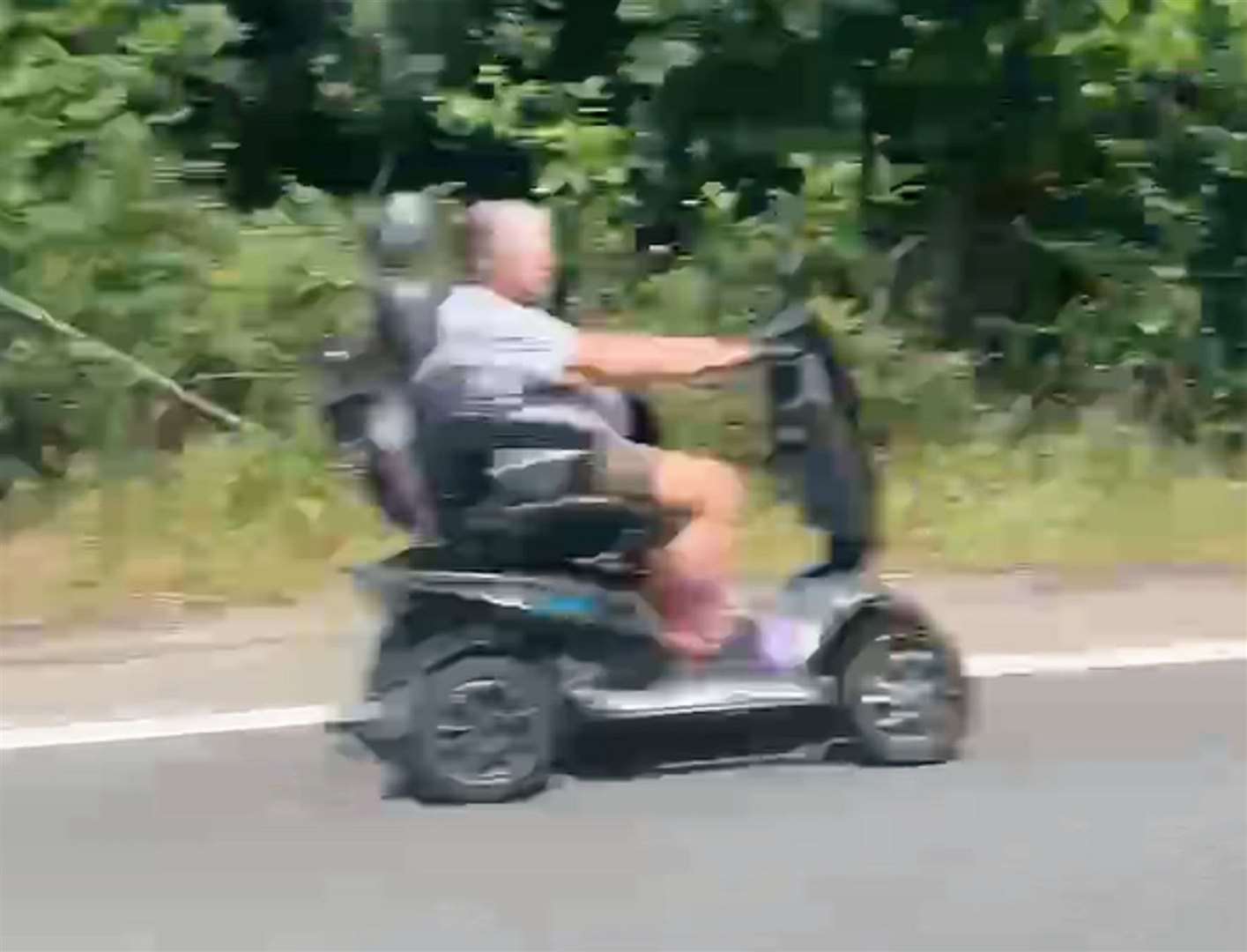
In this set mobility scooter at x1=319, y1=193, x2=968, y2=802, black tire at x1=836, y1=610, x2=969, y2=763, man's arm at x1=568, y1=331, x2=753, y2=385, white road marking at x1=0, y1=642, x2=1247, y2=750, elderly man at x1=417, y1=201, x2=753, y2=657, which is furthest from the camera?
white road marking at x1=0, y1=642, x2=1247, y2=750

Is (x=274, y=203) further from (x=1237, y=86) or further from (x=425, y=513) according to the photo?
(x=425, y=513)

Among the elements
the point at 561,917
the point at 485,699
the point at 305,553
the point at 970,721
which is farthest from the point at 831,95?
the point at 561,917

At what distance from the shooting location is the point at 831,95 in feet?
36.8

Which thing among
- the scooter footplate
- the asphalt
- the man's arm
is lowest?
the asphalt

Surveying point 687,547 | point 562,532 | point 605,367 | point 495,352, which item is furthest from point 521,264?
point 687,547

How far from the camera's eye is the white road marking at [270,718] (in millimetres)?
6828

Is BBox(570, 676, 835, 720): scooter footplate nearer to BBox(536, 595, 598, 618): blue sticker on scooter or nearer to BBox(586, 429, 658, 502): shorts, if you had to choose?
BBox(536, 595, 598, 618): blue sticker on scooter

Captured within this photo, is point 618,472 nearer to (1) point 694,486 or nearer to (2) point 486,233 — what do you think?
(1) point 694,486

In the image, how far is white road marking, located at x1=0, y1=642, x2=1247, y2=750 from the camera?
6828mm

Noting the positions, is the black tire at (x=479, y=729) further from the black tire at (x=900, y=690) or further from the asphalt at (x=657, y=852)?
the black tire at (x=900, y=690)

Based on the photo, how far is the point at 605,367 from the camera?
6070mm

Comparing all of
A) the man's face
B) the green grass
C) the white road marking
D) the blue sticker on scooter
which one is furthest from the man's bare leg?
the green grass

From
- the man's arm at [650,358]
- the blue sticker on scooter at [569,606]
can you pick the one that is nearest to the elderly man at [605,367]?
the man's arm at [650,358]

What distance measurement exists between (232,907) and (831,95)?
21.1 feet
